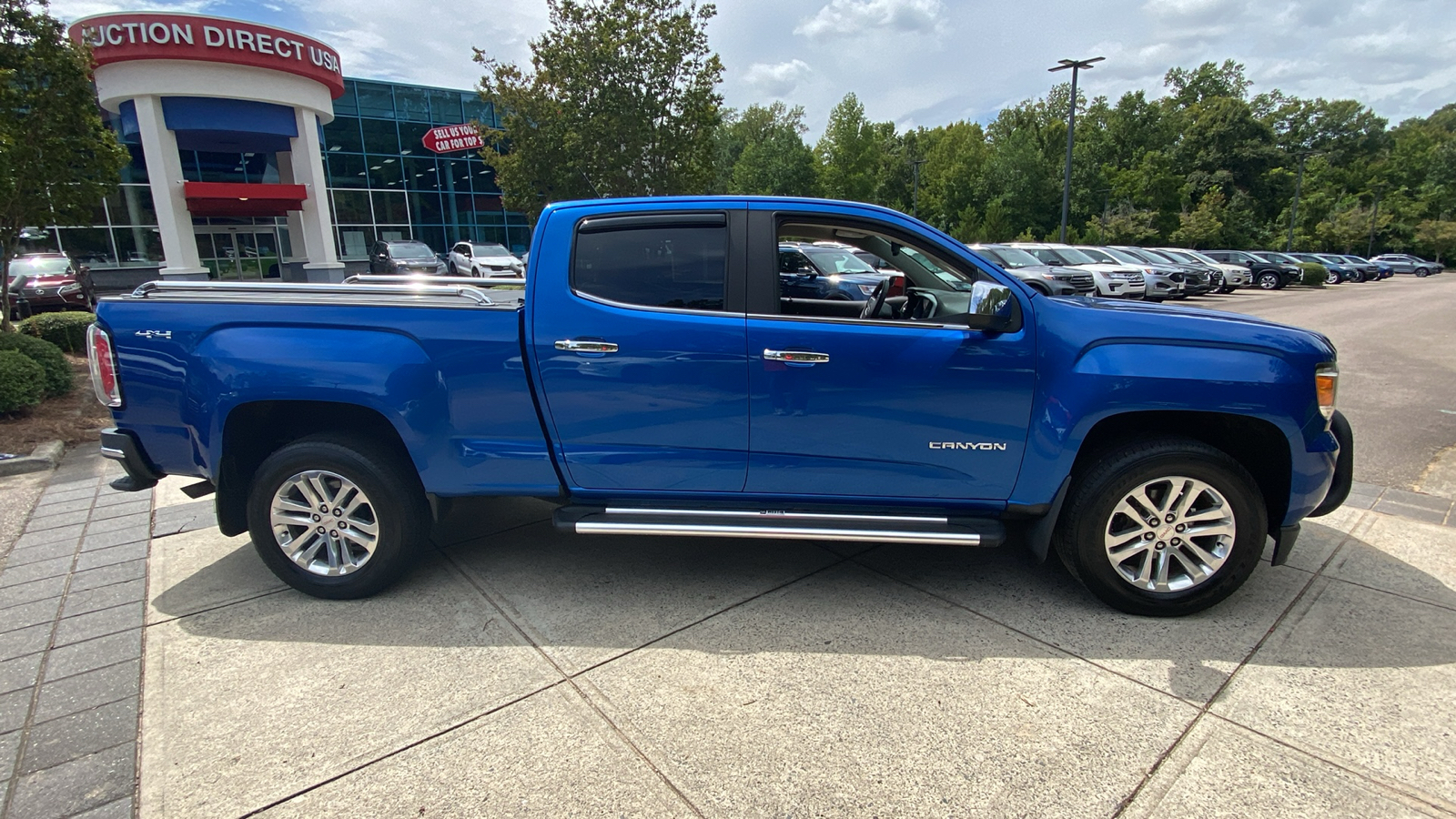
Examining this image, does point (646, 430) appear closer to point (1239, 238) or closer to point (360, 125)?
point (360, 125)

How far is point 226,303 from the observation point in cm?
336

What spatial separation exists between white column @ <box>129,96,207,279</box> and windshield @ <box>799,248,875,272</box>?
1799cm

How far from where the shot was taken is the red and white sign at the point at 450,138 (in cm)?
3125

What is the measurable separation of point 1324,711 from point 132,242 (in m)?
32.6

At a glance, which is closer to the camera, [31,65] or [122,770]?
[122,770]

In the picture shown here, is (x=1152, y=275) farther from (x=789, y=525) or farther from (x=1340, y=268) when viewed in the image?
(x=1340, y=268)

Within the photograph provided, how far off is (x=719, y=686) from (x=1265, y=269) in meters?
38.1

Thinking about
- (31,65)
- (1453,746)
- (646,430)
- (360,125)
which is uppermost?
(360,125)

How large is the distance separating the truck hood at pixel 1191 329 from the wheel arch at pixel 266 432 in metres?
3.27

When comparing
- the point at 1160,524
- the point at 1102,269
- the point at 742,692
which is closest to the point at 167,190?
the point at 742,692

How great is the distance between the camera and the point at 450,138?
3144cm

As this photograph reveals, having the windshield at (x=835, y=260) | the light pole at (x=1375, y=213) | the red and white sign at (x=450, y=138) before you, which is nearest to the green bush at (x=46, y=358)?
the windshield at (x=835, y=260)

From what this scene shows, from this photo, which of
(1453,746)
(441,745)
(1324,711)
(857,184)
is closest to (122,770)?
(441,745)

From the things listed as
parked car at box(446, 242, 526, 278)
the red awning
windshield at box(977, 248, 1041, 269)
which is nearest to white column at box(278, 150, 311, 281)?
the red awning
